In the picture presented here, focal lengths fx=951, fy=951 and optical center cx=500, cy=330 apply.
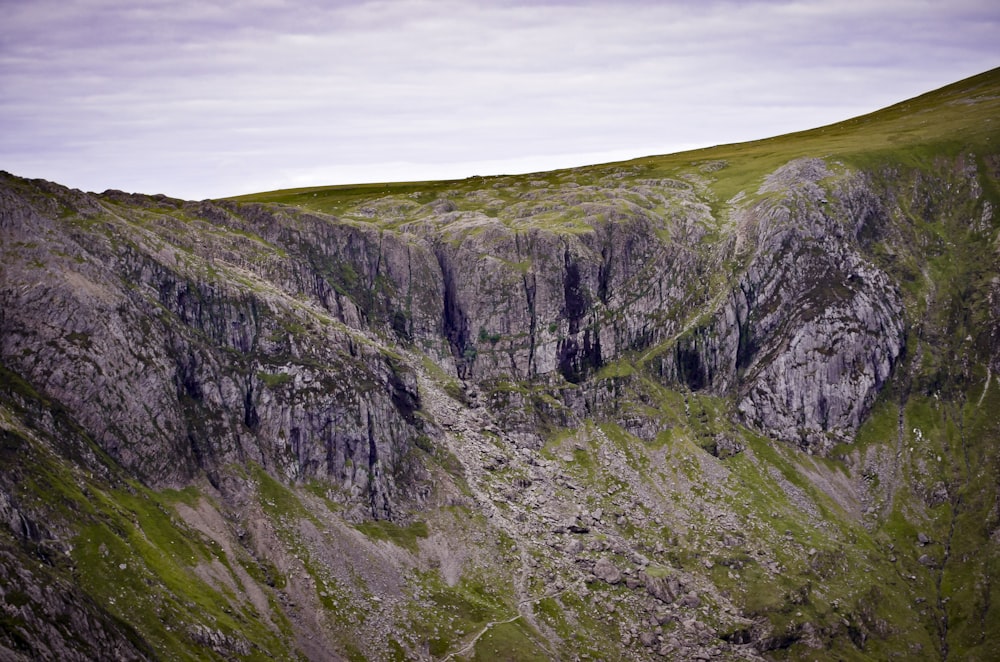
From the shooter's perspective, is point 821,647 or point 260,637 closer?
point 260,637

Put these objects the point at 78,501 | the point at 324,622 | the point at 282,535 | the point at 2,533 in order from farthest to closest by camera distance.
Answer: the point at 282,535 → the point at 324,622 → the point at 78,501 → the point at 2,533

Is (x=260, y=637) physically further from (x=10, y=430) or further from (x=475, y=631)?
(x=10, y=430)

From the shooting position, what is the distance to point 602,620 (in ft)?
643

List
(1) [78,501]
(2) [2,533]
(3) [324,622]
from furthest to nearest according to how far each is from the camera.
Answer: (3) [324,622], (1) [78,501], (2) [2,533]

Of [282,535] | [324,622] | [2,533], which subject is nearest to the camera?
[2,533]

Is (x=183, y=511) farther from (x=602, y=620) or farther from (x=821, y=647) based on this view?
(x=821, y=647)

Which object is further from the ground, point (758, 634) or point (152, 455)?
point (152, 455)

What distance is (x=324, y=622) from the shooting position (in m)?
184

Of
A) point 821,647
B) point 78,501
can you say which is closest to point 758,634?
point 821,647

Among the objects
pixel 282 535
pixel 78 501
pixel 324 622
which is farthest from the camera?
pixel 282 535

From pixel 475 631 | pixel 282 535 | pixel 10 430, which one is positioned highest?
pixel 10 430

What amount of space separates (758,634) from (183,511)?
122 m

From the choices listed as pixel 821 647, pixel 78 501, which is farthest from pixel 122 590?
pixel 821 647

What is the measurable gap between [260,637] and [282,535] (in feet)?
93.3
